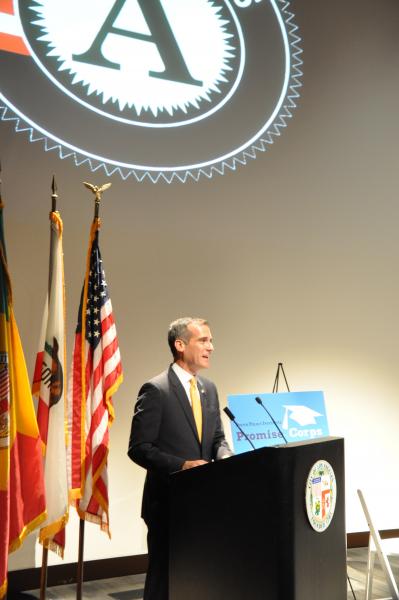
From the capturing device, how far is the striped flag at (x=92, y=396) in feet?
11.8

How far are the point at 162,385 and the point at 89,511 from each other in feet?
2.60

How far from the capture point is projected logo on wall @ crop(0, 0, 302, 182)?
461 centimetres

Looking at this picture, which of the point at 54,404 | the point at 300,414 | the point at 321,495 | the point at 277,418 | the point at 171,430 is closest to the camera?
the point at 321,495

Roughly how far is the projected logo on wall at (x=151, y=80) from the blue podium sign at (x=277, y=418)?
1718 millimetres

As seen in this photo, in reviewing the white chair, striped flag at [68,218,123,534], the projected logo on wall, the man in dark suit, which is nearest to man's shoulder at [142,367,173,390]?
the man in dark suit

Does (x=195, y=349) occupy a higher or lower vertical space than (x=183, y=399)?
higher

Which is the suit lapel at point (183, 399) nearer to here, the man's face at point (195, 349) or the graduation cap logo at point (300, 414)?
the man's face at point (195, 349)

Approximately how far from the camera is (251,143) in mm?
5332

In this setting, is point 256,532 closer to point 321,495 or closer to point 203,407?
point 321,495

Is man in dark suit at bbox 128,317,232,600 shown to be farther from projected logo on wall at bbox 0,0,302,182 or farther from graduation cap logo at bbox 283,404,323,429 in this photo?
projected logo on wall at bbox 0,0,302,182

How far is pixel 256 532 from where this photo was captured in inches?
97.1

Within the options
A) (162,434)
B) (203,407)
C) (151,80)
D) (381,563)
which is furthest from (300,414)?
(151,80)

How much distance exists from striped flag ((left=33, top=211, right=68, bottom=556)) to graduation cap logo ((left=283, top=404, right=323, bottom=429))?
1.72 meters

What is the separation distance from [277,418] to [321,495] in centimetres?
204
